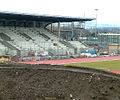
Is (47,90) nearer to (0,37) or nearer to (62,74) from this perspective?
(62,74)

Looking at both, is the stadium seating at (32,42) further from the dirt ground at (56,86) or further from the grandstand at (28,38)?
the dirt ground at (56,86)

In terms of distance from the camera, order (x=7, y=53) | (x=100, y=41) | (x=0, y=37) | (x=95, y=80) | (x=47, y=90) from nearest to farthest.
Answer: (x=47, y=90) < (x=95, y=80) < (x=7, y=53) < (x=0, y=37) < (x=100, y=41)

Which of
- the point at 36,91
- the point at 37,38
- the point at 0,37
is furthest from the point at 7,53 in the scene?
the point at 36,91

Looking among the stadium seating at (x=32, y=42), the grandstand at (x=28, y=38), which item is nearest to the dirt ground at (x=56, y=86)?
the grandstand at (x=28, y=38)

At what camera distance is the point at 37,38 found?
166ft

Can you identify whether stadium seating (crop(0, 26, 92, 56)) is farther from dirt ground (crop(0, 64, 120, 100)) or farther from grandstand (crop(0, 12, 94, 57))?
dirt ground (crop(0, 64, 120, 100))

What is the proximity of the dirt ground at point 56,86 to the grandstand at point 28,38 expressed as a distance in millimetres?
23215

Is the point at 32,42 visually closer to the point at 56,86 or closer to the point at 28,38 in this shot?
the point at 28,38

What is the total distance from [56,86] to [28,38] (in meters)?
38.5

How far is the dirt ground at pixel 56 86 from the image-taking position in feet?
34.8

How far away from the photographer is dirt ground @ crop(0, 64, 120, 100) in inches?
418

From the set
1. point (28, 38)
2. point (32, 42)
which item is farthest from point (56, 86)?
point (28, 38)

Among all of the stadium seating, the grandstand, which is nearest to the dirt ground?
the grandstand

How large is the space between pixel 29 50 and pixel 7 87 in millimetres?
27229
